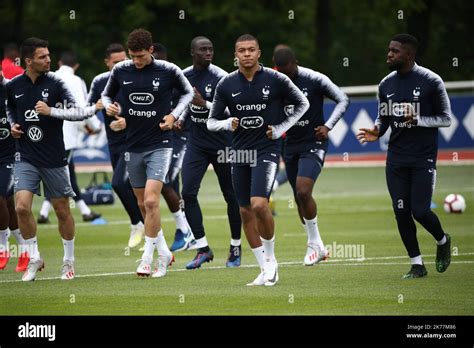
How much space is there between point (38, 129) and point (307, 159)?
3.50 meters

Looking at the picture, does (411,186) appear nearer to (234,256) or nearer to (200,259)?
(234,256)

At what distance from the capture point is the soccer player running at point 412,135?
14516mm

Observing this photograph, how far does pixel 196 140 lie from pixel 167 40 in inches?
1067

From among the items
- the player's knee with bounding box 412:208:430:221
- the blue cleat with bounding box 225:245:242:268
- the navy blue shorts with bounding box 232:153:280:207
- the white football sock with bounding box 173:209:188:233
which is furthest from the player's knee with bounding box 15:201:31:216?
the player's knee with bounding box 412:208:430:221

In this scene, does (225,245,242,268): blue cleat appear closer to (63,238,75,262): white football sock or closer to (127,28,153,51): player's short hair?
(63,238,75,262): white football sock

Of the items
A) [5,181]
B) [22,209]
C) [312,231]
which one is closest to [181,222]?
[312,231]

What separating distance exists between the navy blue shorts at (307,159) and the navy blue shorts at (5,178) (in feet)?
11.6

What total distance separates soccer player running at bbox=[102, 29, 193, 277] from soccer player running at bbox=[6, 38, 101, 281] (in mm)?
520

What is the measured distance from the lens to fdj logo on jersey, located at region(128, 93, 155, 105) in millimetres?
15172

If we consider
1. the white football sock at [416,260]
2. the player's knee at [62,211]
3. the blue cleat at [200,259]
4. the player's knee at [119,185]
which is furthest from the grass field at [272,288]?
the player's knee at [119,185]

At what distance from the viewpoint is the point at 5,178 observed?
16.5 meters
